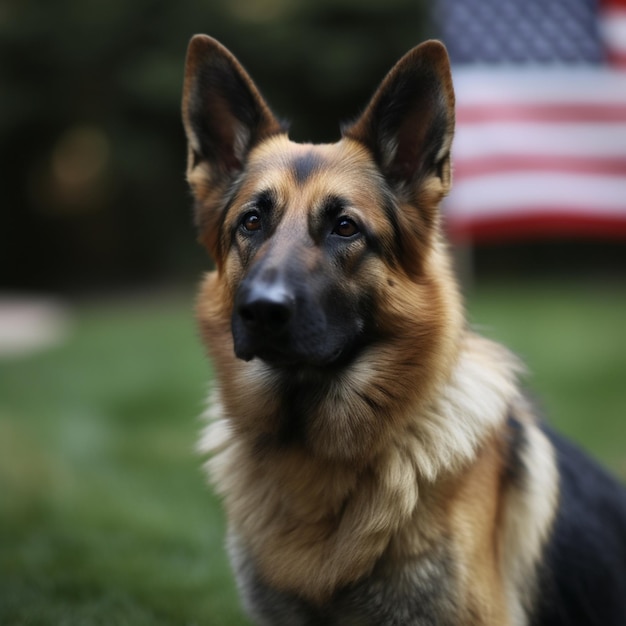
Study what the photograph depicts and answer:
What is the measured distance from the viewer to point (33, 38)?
15.7 meters

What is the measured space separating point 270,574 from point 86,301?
14005 millimetres

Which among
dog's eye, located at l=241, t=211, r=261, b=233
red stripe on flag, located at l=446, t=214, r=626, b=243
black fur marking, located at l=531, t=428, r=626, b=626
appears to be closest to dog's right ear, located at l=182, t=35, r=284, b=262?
dog's eye, located at l=241, t=211, r=261, b=233

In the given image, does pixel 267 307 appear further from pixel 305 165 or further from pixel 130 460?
pixel 130 460

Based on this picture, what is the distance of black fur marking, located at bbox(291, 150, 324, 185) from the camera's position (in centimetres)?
313

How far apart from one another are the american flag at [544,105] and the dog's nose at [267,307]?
3472 millimetres

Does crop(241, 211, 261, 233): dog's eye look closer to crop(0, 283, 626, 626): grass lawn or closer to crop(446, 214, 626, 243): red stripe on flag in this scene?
crop(0, 283, 626, 626): grass lawn

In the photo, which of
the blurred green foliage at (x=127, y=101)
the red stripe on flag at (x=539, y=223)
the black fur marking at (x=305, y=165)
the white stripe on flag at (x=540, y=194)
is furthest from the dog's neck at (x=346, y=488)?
the blurred green foliage at (x=127, y=101)

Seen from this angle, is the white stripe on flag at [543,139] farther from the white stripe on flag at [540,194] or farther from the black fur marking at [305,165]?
the black fur marking at [305,165]

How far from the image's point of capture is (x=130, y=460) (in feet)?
20.4

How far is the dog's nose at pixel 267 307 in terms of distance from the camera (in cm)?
271

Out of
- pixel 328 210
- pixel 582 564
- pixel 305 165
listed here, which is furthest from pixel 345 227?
pixel 582 564

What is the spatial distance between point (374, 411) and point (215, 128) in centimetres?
136

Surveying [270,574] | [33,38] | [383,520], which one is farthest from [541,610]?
[33,38]

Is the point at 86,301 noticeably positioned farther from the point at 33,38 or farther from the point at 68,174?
the point at 33,38
